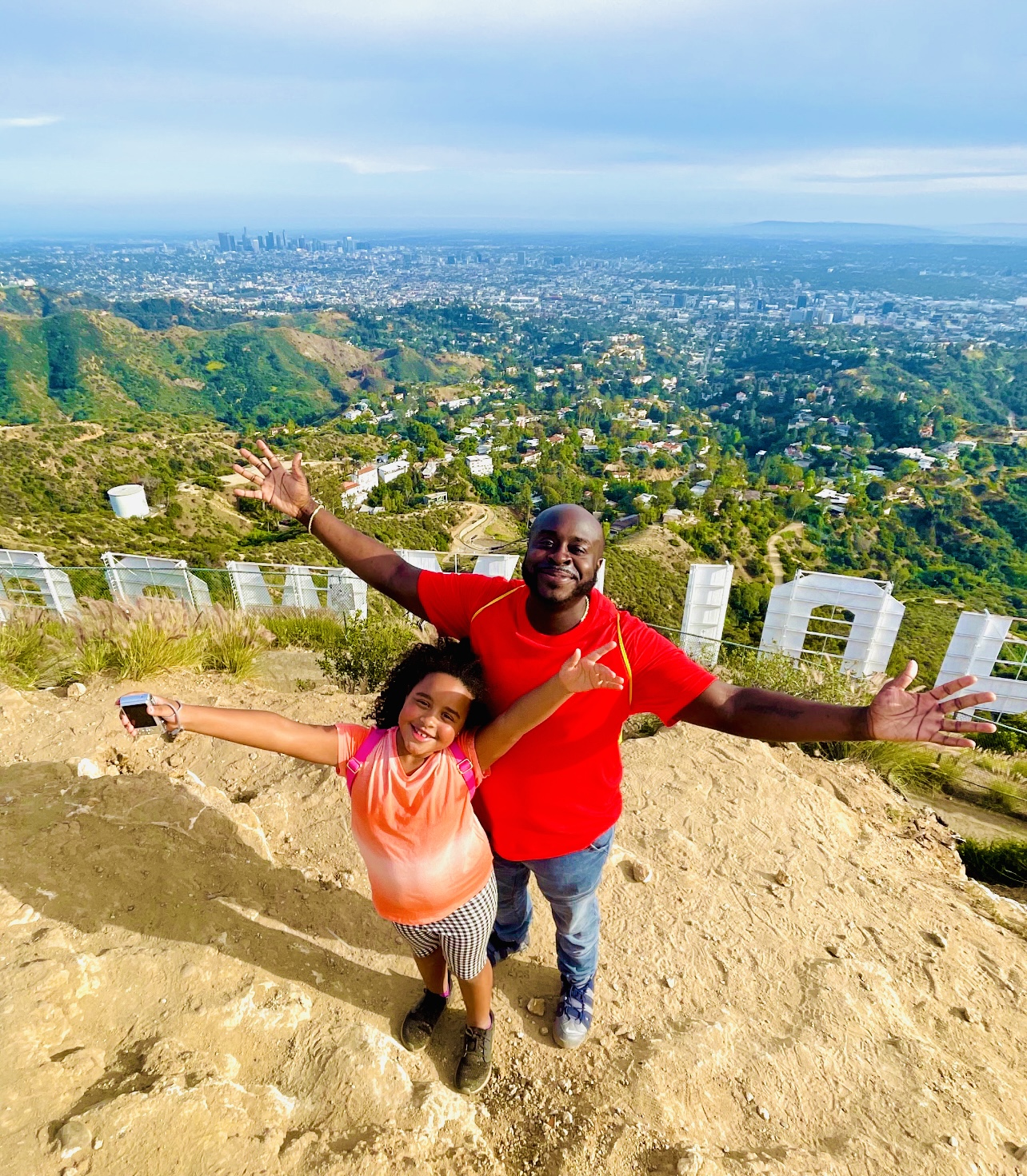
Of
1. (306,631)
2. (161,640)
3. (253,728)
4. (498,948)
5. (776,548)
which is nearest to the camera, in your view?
(253,728)

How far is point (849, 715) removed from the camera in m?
1.56

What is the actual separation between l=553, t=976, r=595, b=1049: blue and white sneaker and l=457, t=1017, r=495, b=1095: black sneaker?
0.27m

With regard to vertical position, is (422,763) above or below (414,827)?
above

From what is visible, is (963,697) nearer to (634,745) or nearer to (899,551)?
(634,745)

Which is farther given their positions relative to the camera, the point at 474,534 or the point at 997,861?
the point at 474,534

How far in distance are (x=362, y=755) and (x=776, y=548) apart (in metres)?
43.8

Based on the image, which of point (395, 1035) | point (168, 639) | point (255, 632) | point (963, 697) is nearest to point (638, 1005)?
point (395, 1035)

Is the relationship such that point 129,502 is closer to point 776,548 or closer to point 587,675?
point 587,675

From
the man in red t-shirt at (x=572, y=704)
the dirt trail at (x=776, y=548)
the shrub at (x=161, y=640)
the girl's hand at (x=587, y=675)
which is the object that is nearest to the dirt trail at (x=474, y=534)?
the dirt trail at (x=776, y=548)

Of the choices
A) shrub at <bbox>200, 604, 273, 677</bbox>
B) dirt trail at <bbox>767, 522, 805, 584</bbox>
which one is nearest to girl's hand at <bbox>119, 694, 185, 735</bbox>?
shrub at <bbox>200, 604, 273, 677</bbox>

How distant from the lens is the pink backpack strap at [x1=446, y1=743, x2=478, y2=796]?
170cm

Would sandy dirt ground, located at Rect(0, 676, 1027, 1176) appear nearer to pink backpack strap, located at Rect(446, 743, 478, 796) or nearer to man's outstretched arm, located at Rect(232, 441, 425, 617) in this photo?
pink backpack strap, located at Rect(446, 743, 478, 796)

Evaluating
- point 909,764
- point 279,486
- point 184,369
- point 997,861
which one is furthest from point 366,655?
point 184,369

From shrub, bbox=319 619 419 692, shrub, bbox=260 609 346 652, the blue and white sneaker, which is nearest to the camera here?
the blue and white sneaker
